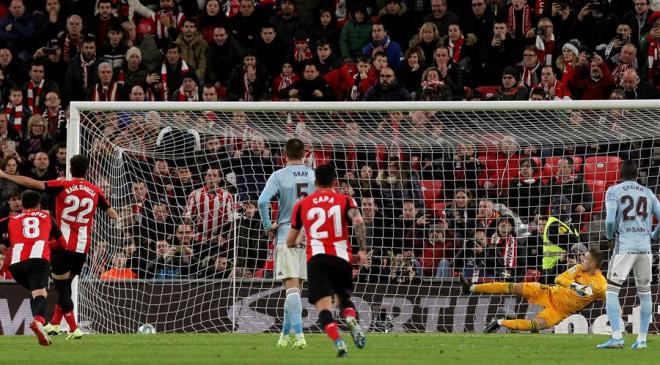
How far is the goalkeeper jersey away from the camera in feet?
60.5

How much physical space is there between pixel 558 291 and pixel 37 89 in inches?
391

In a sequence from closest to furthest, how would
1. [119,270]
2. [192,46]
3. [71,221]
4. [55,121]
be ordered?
1. [71,221]
2. [119,270]
3. [55,121]
4. [192,46]

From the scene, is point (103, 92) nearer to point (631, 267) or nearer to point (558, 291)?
point (558, 291)

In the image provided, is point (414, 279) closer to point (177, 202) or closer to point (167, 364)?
point (177, 202)

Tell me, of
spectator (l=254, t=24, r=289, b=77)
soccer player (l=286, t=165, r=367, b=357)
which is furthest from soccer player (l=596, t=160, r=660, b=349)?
→ spectator (l=254, t=24, r=289, b=77)

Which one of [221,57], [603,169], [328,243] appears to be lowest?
[328,243]

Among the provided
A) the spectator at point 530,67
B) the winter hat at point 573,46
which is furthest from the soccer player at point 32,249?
the winter hat at point 573,46

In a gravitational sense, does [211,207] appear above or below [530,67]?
below

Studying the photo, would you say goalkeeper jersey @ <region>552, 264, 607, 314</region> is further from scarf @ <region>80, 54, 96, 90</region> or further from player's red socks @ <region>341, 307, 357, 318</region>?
scarf @ <region>80, 54, 96, 90</region>

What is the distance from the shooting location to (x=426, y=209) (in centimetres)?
1997

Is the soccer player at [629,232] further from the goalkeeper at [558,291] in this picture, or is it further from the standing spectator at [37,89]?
→ the standing spectator at [37,89]

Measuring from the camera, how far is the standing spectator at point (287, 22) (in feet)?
83.0

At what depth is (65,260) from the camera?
16.9m

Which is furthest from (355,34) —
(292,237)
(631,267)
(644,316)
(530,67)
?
(292,237)
